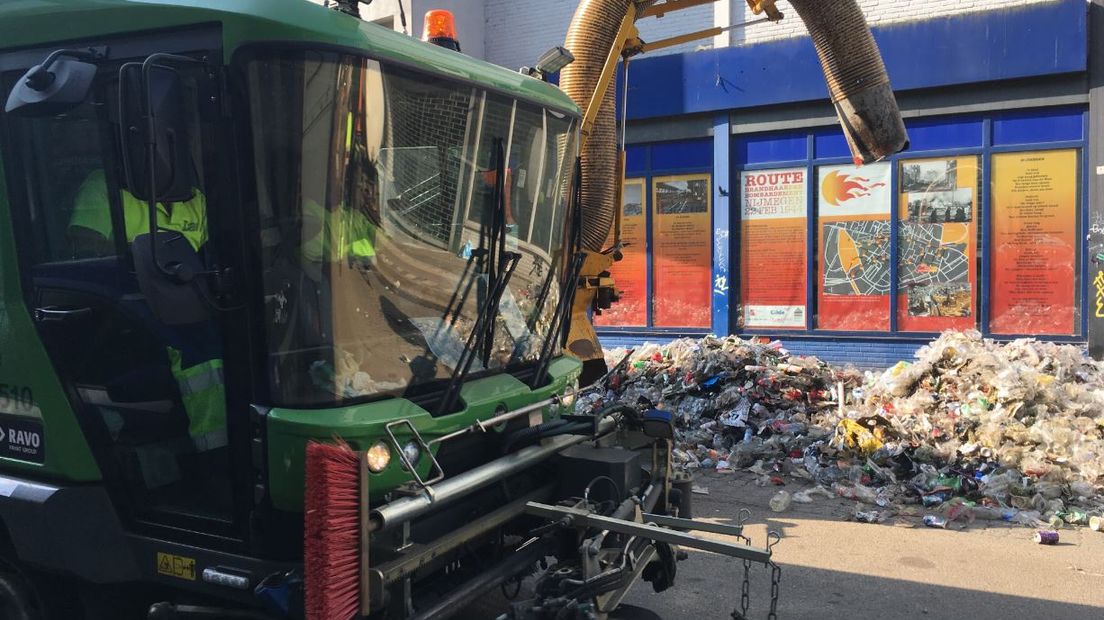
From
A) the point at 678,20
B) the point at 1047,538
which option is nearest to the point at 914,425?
the point at 1047,538

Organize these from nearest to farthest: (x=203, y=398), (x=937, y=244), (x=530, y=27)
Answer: (x=203, y=398)
(x=937, y=244)
(x=530, y=27)

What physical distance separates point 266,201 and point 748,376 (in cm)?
778

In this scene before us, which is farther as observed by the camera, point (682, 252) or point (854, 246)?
point (682, 252)

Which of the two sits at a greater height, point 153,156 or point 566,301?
point 153,156

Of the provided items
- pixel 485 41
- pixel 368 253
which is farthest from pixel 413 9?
pixel 368 253

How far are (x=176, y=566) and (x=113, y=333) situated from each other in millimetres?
906

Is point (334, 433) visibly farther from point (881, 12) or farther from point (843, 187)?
point (881, 12)

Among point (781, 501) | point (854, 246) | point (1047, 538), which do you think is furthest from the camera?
point (854, 246)

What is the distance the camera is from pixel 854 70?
6.61m

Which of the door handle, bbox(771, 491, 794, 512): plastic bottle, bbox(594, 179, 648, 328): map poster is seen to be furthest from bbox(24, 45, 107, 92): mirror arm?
bbox(594, 179, 648, 328): map poster

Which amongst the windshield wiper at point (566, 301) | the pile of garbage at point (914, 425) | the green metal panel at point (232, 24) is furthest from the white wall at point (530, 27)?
the green metal panel at point (232, 24)

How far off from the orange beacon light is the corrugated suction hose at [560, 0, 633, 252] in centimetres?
188

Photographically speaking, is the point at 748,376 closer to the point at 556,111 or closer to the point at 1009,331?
the point at 1009,331

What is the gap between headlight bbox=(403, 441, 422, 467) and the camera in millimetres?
3088
